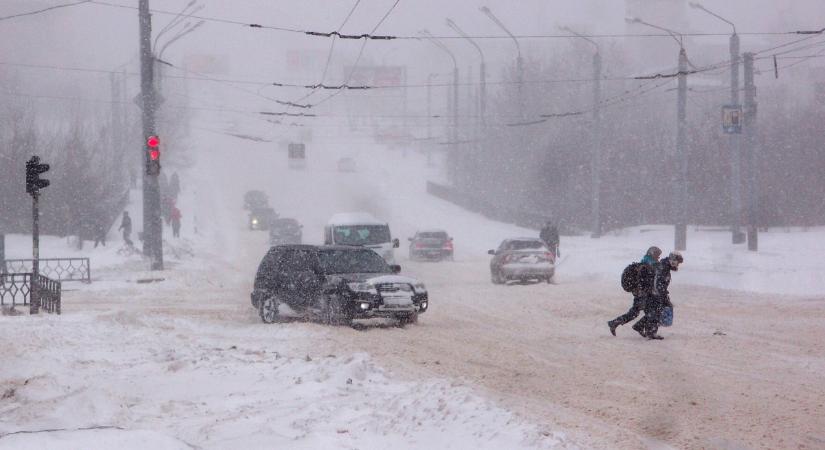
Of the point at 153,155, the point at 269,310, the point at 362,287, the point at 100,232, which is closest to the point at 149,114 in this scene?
the point at 153,155

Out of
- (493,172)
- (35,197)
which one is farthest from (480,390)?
(493,172)

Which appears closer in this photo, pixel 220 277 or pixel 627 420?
pixel 627 420

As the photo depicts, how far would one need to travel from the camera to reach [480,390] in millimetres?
10578

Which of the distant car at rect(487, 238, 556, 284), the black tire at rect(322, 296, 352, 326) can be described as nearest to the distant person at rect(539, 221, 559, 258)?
the distant car at rect(487, 238, 556, 284)

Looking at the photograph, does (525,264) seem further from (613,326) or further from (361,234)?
(613,326)

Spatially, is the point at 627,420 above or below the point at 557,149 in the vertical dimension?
below

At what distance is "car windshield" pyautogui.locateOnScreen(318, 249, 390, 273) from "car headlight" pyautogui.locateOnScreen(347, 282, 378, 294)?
1.09 meters

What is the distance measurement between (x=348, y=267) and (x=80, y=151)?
28318 mm

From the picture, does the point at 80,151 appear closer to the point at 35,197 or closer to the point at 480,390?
the point at 35,197

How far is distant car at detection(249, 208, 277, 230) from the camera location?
6369cm

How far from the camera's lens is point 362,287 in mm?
17625

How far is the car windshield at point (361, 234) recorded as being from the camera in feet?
107

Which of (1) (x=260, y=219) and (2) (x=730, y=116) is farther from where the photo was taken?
(1) (x=260, y=219)

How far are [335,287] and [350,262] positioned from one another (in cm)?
133
